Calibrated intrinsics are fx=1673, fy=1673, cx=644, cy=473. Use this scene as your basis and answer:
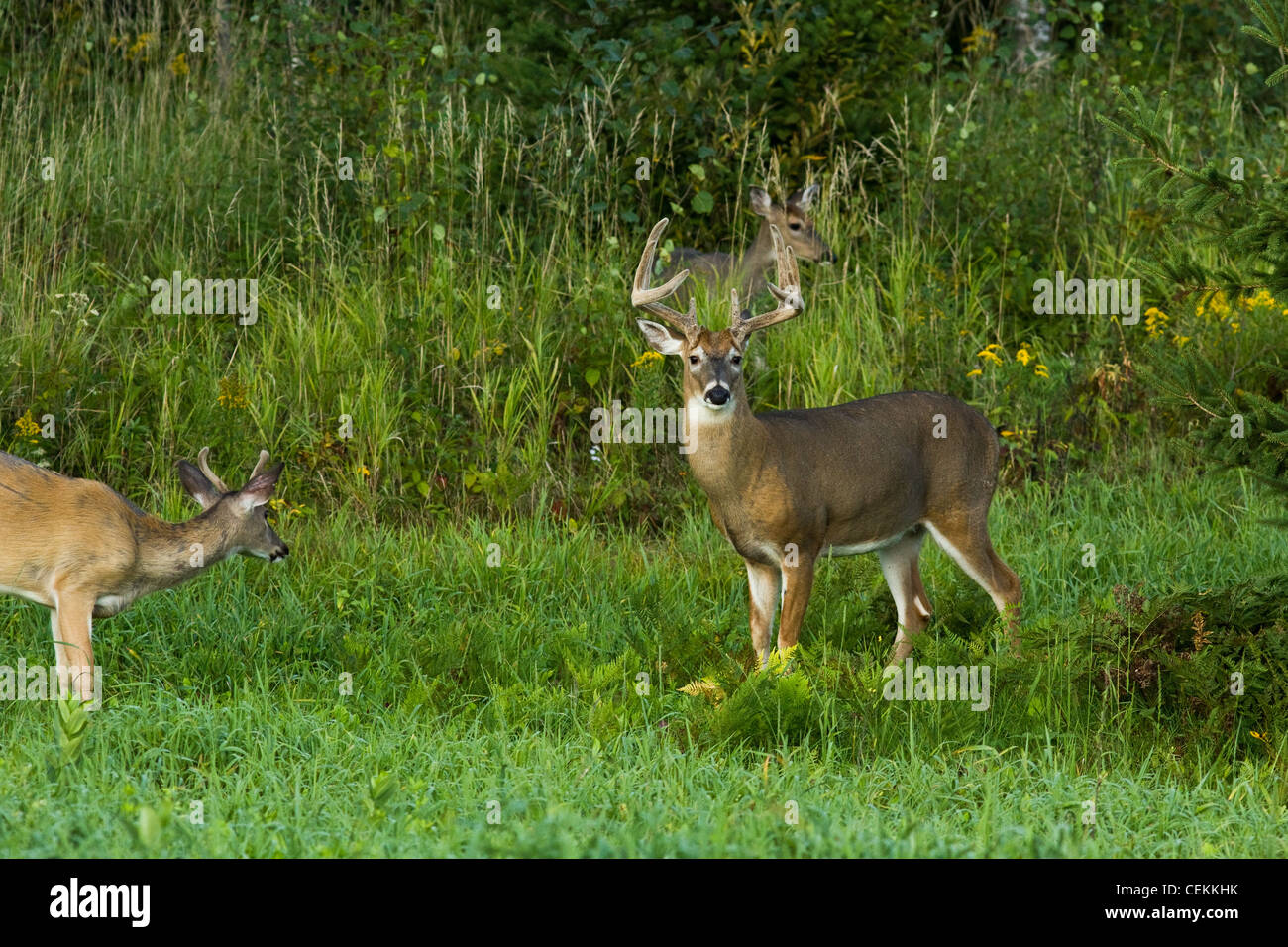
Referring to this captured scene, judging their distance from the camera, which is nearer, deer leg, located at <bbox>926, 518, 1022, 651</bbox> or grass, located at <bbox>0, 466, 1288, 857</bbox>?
grass, located at <bbox>0, 466, 1288, 857</bbox>

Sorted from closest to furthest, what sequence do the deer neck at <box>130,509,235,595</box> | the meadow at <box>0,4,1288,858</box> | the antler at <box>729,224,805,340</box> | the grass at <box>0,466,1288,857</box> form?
the grass at <box>0,466,1288,857</box> → the meadow at <box>0,4,1288,858</box> → the deer neck at <box>130,509,235,595</box> → the antler at <box>729,224,805,340</box>

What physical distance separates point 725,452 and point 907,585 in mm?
1006

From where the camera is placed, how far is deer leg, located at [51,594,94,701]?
5.52 m

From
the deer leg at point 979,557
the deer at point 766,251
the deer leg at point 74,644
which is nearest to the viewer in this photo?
the deer leg at point 74,644

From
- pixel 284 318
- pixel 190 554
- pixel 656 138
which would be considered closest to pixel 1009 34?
pixel 656 138

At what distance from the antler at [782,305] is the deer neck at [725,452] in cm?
24

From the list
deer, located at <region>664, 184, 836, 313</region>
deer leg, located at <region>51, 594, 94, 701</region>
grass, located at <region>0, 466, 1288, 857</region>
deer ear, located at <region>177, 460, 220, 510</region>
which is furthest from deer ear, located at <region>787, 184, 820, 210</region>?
deer leg, located at <region>51, 594, 94, 701</region>

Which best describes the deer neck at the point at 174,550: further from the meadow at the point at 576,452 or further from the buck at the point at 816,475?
the buck at the point at 816,475

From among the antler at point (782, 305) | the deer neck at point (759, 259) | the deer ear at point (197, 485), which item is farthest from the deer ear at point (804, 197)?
the deer ear at point (197, 485)

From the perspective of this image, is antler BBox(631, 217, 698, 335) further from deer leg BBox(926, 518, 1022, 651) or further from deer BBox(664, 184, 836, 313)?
deer BBox(664, 184, 836, 313)

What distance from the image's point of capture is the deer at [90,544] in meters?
5.62

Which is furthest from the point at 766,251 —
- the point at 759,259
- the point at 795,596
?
the point at 795,596

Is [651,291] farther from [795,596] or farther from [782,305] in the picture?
[795,596]

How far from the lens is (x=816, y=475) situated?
6586 millimetres
